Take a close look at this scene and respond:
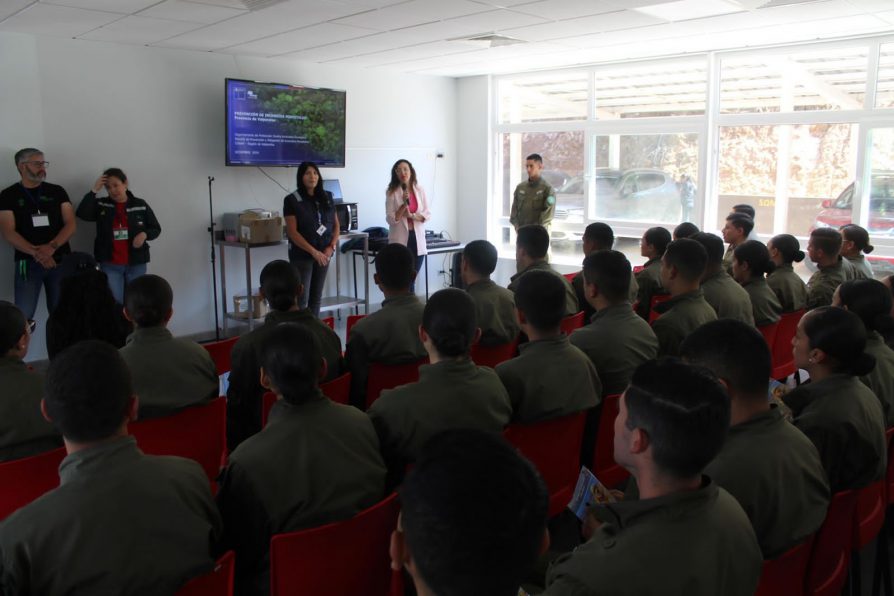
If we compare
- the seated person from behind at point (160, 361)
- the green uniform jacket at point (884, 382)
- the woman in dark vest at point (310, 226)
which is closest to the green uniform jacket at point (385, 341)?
the seated person from behind at point (160, 361)

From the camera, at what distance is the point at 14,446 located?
2191 mm

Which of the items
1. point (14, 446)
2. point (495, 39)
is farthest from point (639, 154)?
point (14, 446)

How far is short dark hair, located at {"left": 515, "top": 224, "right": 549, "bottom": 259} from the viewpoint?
4634 mm

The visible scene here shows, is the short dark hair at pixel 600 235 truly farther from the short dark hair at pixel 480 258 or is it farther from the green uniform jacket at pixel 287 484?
the green uniform jacket at pixel 287 484

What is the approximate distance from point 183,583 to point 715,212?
23.2 ft

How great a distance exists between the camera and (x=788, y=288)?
432cm

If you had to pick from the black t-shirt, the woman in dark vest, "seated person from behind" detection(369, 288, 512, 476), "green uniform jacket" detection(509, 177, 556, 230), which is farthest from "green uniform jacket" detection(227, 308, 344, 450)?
"green uniform jacket" detection(509, 177, 556, 230)

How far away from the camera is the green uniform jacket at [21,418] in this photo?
2.17 meters

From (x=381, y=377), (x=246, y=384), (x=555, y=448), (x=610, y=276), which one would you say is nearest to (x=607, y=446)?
(x=555, y=448)

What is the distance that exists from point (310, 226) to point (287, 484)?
15.1 feet

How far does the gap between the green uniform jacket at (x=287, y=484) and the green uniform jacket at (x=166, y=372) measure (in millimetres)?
Answer: 863

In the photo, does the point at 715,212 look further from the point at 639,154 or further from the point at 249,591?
the point at 249,591

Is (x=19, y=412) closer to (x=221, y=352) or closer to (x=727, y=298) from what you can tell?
(x=221, y=352)

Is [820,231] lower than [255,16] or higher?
lower
